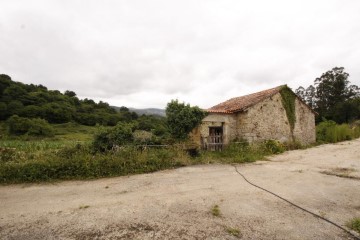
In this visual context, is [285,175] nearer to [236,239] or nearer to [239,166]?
[239,166]

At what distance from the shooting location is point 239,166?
9.98 m

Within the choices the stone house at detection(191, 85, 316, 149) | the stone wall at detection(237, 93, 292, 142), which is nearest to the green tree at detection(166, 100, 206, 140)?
→ the stone house at detection(191, 85, 316, 149)

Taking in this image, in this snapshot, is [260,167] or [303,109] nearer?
[260,167]

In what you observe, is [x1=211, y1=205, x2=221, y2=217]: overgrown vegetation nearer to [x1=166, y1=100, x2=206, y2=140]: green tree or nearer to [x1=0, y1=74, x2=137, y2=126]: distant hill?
[x1=166, y1=100, x2=206, y2=140]: green tree

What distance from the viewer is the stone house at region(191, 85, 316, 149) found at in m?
13.7

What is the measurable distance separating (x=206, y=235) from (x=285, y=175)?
217 inches

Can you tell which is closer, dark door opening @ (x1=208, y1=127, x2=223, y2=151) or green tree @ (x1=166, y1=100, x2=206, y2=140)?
green tree @ (x1=166, y1=100, x2=206, y2=140)

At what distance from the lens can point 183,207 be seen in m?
5.20

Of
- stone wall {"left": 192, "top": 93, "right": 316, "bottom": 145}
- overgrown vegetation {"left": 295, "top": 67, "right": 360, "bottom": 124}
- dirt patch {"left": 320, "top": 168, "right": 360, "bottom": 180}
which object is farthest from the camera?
overgrown vegetation {"left": 295, "top": 67, "right": 360, "bottom": 124}

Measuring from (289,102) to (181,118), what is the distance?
29.8ft

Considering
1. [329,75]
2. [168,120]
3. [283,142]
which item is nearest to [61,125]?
[168,120]

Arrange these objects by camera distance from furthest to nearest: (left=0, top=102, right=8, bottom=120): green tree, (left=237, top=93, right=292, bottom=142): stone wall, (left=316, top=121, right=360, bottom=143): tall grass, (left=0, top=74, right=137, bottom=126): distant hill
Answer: (left=0, top=74, right=137, bottom=126): distant hill < (left=0, top=102, right=8, bottom=120): green tree < (left=316, top=121, right=360, bottom=143): tall grass < (left=237, top=93, right=292, bottom=142): stone wall

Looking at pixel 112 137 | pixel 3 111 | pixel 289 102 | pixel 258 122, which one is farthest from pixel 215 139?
pixel 3 111

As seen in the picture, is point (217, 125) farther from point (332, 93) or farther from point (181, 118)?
point (332, 93)
